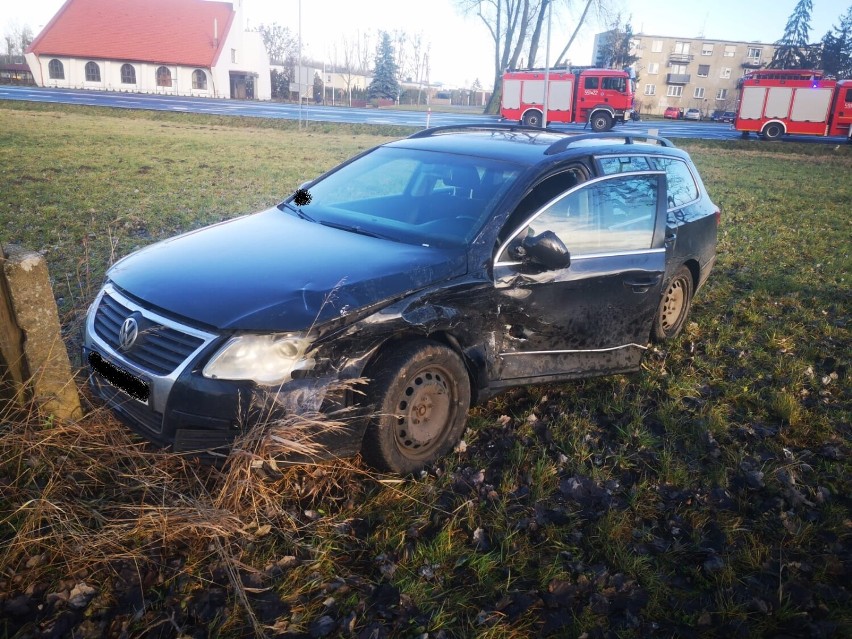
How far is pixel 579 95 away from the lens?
106ft

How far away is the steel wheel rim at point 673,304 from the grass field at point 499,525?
0.38m

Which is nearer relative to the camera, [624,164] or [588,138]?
[624,164]

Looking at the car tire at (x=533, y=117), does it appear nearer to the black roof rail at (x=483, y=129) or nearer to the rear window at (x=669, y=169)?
the rear window at (x=669, y=169)

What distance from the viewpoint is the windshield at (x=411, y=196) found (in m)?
3.82

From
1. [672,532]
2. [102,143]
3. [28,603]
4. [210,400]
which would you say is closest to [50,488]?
[28,603]

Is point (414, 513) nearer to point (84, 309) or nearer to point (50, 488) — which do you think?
point (50, 488)

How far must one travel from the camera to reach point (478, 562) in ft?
9.37

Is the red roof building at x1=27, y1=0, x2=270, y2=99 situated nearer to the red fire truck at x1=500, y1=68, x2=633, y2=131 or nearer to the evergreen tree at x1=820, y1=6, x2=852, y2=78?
the red fire truck at x1=500, y1=68, x2=633, y2=131

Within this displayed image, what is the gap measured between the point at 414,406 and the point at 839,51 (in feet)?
294

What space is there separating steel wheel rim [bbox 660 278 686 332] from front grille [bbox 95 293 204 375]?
4.01m

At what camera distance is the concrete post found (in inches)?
115

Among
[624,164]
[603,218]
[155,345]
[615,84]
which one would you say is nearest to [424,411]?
[155,345]

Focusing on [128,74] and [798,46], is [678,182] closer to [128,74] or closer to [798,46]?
[128,74]

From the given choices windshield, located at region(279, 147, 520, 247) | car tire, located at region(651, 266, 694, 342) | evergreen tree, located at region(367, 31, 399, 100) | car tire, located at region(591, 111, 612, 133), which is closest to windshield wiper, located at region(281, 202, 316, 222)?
windshield, located at region(279, 147, 520, 247)
